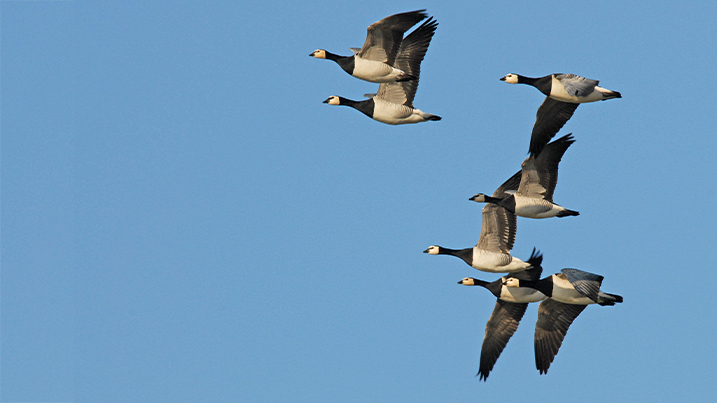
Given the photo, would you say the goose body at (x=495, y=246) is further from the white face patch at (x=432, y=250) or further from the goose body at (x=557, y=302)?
the white face patch at (x=432, y=250)

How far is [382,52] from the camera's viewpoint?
24.8 meters

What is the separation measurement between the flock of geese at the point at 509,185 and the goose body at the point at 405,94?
3cm

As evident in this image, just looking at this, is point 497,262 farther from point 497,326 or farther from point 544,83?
point 544,83

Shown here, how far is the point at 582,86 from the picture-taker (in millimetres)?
23609

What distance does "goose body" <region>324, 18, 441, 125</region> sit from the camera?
1032 inches

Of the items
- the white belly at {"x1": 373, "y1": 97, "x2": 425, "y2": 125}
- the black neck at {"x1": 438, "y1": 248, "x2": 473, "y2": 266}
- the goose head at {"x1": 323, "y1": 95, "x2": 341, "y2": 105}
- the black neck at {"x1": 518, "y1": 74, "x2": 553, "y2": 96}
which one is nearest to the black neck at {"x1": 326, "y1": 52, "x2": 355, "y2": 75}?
the white belly at {"x1": 373, "y1": 97, "x2": 425, "y2": 125}

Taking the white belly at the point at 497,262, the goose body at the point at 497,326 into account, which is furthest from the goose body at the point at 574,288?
the goose body at the point at 497,326

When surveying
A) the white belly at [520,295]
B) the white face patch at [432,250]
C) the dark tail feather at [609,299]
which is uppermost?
the dark tail feather at [609,299]

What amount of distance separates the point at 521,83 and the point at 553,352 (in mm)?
6595

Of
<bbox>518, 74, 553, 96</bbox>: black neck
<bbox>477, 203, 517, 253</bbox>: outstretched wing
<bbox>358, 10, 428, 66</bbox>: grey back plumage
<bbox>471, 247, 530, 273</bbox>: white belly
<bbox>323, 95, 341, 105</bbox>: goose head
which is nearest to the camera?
<bbox>518, 74, 553, 96</bbox>: black neck

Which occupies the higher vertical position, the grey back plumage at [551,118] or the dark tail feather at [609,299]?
the grey back plumage at [551,118]

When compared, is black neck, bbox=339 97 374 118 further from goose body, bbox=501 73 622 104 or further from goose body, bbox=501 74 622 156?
goose body, bbox=501 73 622 104

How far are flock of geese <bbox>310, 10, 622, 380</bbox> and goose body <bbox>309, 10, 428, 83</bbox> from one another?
23 mm

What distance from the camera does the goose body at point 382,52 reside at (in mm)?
24391
